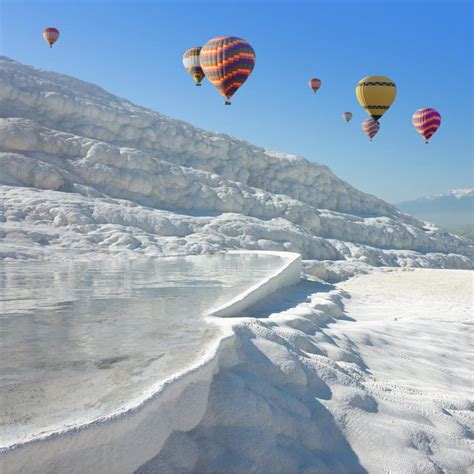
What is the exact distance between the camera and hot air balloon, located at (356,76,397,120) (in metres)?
27.0

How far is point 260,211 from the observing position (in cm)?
Result: 3519

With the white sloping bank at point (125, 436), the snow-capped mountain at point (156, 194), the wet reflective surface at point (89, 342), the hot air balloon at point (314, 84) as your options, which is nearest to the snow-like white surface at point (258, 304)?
the white sloping bank at point (125, 436)

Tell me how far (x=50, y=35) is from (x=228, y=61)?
22915mm

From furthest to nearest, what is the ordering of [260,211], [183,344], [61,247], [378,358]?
[260,211] < [61,247] < [378,358] < [183,344]

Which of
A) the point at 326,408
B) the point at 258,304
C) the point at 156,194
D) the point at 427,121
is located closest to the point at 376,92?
the point at 427,121

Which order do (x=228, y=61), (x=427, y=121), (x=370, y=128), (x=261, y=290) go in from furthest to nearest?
(x=370, y=128), (x=427, y=121), (x=228, y=61), (x=261, y=290)

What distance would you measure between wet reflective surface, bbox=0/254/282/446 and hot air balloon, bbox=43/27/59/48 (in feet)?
111

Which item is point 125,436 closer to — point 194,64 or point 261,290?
point 261,290

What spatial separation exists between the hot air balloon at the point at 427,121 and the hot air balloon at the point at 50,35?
2639cm

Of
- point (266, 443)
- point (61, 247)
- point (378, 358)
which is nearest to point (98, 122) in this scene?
point (61, 247)

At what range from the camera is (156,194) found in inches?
1251

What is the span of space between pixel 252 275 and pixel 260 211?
23.1 m

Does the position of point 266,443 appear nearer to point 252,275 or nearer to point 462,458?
point 462,458

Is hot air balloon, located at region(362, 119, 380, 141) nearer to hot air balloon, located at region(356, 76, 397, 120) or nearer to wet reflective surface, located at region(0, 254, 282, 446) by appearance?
hot air balloon, located at region(356, 76, 397, 120)
